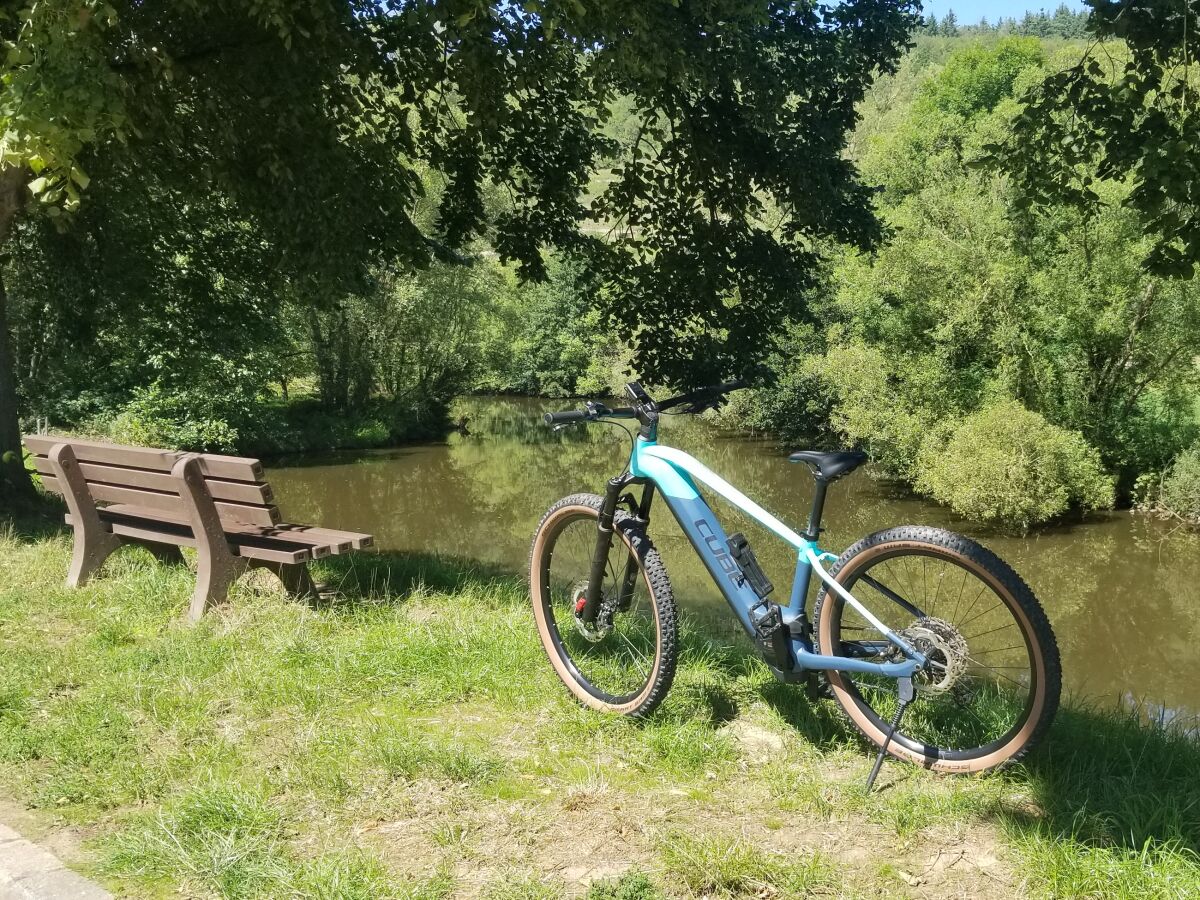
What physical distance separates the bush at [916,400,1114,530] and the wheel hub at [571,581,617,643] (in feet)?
58.1

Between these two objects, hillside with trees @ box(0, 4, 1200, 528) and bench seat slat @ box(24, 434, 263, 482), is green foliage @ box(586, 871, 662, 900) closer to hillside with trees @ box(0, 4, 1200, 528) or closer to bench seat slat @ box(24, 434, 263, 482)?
bench seat slat @ box(24, 434, 263, 482)

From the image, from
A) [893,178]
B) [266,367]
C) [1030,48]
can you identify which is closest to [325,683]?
[266,367]

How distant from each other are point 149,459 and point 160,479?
4.8 inches

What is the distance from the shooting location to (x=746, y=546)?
3.41 m

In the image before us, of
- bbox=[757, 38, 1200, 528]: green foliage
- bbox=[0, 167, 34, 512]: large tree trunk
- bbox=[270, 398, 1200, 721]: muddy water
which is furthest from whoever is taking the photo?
bbox=[757, 38, 1200, 528]: green foliage

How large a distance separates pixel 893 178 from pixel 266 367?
61.4ft

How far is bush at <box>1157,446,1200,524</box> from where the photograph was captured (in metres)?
19.9

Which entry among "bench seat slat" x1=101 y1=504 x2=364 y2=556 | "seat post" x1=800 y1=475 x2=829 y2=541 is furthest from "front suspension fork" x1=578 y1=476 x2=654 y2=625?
"bench seat slat" x1=101 y1=504 x2=364 y2=556

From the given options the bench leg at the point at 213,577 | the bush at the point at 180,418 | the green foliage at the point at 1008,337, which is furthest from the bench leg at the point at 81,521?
the bush at the point at 180,418

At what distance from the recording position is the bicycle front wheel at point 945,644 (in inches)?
107

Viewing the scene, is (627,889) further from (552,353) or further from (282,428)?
(552,353)

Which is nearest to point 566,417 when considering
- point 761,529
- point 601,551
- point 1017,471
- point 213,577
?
point 601,551

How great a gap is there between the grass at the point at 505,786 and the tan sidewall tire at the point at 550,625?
0.08 m

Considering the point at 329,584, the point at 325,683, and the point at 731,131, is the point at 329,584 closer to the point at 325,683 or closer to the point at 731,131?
the point at 325,683
